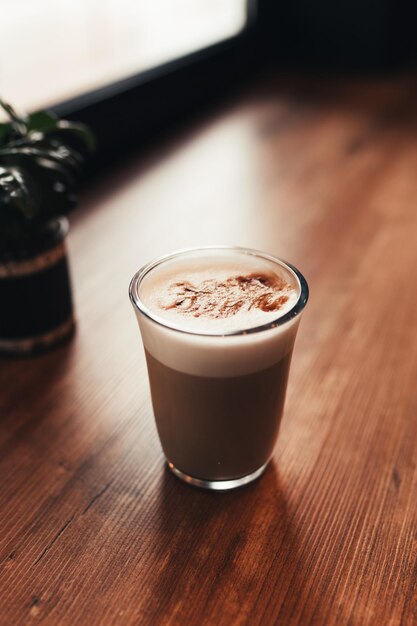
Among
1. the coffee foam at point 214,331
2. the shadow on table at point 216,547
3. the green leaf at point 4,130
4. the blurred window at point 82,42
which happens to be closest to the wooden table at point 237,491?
the shadow on table at point 216,547

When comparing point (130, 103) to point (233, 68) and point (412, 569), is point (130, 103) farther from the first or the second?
point (412, 569)

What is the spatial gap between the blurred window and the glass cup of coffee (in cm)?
116

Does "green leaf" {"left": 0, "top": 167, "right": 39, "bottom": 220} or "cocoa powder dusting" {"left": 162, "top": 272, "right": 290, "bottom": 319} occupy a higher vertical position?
"green leaf" {"left": 0, "top": 167, "right": 39, "bottom": 220}

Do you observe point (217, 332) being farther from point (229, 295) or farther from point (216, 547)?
point (216, 547)

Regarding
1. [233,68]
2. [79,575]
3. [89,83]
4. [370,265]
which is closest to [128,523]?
[79,575]

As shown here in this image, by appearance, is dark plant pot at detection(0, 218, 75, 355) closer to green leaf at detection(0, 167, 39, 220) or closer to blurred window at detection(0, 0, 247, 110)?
green leaf at detection(0, 167, 39, 220)

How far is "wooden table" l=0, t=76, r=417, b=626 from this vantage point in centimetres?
60

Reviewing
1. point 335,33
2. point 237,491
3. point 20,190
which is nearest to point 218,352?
point 237,491

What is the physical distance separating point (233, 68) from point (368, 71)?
73 centimetres

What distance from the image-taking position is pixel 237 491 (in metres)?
0.72

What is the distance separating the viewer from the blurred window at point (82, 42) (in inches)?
67.9

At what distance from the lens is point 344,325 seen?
1.05 meters

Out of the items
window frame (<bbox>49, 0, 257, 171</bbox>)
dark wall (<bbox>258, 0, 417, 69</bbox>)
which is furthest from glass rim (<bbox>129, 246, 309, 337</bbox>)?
dark wall (<bbox>258, 0, 417, 69</bbox>)

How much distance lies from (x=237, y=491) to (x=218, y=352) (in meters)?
0.22
